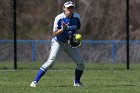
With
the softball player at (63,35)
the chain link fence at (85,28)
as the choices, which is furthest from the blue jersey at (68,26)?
the chain link fence at (85,28)

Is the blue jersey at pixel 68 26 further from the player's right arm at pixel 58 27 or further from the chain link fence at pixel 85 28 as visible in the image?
the chain link fence at pixel 85 28

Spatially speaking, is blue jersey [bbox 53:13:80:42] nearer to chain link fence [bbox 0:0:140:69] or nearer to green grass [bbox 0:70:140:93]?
green grass [bbox 0:70:140:93]

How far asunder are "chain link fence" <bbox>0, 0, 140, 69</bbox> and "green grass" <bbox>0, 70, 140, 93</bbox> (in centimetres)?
693

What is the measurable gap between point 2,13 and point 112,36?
566 centimetres

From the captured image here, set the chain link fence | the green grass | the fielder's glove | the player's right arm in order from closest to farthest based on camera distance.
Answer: the green grass
the player's right arm
the fielder's glove
the chain link fence

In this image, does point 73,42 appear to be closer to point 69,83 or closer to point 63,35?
point 63,35

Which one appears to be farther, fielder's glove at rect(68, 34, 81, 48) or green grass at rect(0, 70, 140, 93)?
fielder's glove at rect(68, 34, 81, 48)

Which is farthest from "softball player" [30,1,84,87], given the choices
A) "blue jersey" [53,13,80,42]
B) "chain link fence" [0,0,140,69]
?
"chain link fence" [0,0,140,69]

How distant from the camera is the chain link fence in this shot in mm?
26000

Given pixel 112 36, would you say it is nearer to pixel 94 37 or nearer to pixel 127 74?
pixel 94 37

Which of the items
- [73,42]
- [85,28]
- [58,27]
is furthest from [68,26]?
[85,28]

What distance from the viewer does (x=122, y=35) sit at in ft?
101

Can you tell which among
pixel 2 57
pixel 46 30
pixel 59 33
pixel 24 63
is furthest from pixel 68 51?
pixel 46 30

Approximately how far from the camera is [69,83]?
15.0 metres
